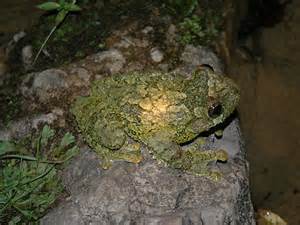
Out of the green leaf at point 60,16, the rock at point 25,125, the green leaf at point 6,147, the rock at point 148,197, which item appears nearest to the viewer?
the rock at point 148,197

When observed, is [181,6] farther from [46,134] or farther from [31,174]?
[31,174]

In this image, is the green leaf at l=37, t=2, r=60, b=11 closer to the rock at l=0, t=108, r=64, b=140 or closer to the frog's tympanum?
the rock at l=0, t=108, r=64, b=140

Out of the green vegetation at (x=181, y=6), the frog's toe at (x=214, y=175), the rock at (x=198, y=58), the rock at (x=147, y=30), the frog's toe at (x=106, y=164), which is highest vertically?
the green vegetation at (x=181, y=6)

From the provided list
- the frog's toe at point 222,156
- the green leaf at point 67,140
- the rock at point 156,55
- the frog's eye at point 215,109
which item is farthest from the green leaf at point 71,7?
the frog's toe at point 222,156

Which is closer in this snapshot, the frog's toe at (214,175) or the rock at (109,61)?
the frog's toe at (214,175)

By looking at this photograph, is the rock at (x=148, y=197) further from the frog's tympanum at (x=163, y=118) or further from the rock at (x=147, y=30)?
the rock at (x=147, y=30)

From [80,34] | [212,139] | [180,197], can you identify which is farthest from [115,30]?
[180,197]

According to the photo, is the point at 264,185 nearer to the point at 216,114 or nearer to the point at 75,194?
the point at 216,114

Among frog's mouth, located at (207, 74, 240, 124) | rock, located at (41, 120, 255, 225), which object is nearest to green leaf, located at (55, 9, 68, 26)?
rock, located at (41, 120, 255, 225)
